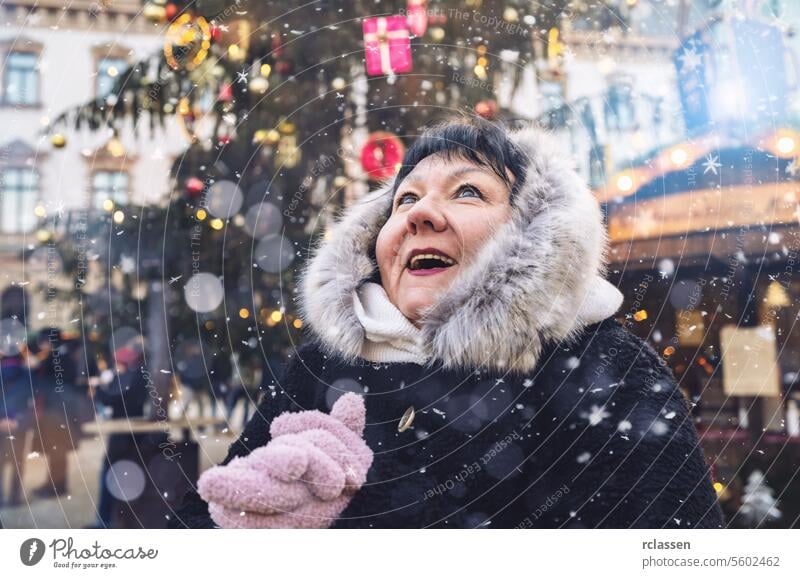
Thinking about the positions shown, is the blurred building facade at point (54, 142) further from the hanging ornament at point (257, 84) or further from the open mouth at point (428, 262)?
the open mouth at point (428, 262)

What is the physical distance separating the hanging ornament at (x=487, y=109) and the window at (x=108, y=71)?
2.16 feet

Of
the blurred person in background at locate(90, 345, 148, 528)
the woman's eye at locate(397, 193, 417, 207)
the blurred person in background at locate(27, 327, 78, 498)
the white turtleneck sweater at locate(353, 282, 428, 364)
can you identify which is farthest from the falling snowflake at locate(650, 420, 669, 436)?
the blurred person in background at locate(27, 327, 78, 498)

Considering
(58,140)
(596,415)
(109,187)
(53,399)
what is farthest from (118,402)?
(596,415)

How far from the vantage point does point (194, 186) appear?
4.30ft

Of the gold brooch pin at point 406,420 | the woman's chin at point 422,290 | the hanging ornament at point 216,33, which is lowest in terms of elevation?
the gold brooch pin at point 406,420

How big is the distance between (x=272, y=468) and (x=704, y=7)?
1.10m

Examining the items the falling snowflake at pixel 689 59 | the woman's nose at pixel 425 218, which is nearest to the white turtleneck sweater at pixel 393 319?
the woman's nose at pixel 425 218

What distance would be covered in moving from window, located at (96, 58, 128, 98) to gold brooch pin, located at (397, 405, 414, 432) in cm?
82

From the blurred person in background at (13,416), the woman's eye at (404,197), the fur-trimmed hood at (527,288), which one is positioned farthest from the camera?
the blurred person in background at (13,416)

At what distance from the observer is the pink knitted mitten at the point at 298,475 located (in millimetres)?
947

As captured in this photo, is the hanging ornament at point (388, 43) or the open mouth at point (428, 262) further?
the hanging ornament at point (388, 43)

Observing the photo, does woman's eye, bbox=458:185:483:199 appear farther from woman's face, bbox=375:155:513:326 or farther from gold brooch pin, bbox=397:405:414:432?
gold brooch pin, bbox=397:405:414:432

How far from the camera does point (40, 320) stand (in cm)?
124
